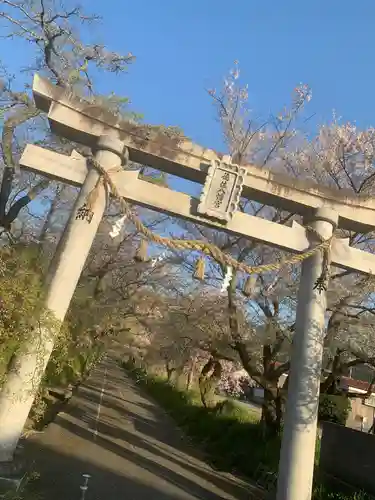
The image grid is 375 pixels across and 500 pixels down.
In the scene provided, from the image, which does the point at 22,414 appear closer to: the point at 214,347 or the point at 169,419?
the point at 214,347

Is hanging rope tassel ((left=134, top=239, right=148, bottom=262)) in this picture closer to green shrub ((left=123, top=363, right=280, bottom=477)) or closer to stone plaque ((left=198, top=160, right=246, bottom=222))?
stone plaque ((left=198, top=160, right=246, bottom=222))

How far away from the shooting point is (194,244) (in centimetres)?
730

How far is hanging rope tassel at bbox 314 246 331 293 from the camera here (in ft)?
25.2

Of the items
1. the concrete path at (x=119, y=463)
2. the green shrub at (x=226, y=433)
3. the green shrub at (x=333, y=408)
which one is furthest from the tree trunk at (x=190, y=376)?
the green shrub at (x=333, y=408)

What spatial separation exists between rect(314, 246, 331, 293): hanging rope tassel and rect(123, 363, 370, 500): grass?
4.19m

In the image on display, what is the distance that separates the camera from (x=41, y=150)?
300 inches

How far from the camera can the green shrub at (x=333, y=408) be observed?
15773 mm

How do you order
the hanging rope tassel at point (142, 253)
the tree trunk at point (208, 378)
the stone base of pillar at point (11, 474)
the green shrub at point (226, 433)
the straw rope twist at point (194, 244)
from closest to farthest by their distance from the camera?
the stone base of pillar at point (11, 474) → the straw rope twist at point (194, 244) → the hanging rope tassel at point (142, 253) → the green shrub at point (226, 433) → the tree trunk at point (208, 378)

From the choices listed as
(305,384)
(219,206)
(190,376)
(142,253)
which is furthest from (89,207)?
(190,376)

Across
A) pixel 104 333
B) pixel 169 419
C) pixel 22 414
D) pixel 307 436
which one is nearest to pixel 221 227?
pixel 307 436

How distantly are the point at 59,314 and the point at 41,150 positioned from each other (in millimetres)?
2718

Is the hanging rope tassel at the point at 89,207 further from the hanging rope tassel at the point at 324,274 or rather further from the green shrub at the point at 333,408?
the green shrub at the point at 333,408

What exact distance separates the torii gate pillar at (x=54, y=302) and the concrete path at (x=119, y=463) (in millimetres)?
1575

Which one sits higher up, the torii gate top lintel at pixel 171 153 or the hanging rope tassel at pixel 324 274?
the torii gate top lintel at pixel 171 153
